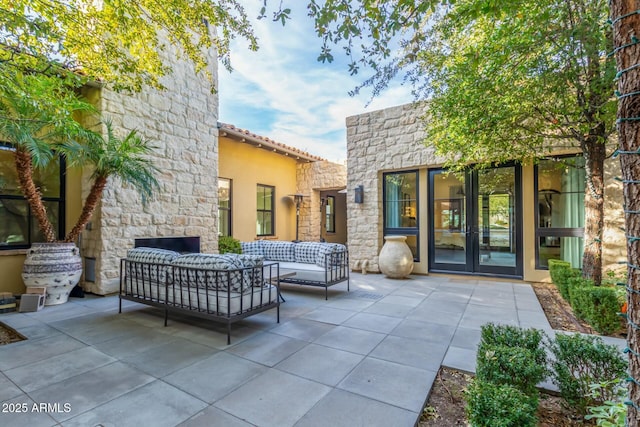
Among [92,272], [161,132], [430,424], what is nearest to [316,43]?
[430,424]

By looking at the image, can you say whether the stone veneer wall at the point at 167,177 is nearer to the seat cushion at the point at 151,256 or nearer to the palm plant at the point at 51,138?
the palm plant at the point at 51,138

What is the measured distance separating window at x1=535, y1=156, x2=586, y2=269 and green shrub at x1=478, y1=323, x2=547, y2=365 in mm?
4463

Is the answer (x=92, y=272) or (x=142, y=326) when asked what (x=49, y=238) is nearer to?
(x=92, y=272)

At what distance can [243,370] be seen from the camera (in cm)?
238

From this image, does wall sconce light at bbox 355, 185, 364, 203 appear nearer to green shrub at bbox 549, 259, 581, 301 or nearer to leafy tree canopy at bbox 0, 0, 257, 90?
green shrub at bbox 549, 259, 581, 301

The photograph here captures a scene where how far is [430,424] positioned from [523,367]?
64 centimetres

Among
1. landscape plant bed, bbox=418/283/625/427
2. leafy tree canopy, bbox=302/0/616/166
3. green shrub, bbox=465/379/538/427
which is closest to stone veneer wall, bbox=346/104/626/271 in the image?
leafy tree canopy, bbox=302/0/616/166

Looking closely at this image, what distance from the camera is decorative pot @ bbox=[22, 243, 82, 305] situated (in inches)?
161

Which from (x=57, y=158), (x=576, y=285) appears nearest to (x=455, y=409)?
(x=576, y=285)

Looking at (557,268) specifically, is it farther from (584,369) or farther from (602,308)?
(584,369)

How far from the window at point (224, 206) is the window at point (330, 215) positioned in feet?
13.6

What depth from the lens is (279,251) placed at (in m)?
5.66

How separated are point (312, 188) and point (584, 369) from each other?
8279mm

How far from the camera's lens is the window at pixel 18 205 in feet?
14.6
